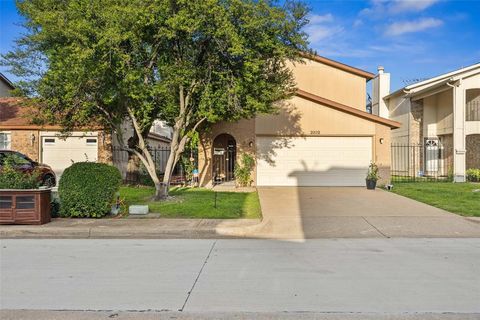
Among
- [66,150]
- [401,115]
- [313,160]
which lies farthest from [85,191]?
[401,115]

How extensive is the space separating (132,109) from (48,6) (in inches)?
147

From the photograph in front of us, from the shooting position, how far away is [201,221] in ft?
34.5

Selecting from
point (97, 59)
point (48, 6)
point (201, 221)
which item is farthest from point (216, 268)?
point (48, 6)

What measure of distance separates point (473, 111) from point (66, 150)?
72.3ft

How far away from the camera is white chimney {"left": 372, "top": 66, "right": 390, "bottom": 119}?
29875 mm

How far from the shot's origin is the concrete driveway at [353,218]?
9.70m

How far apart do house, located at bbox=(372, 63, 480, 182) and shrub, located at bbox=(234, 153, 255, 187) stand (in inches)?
423

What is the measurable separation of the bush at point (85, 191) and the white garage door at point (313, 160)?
9.42 m

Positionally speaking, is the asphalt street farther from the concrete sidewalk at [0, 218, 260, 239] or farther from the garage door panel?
the garage door panel

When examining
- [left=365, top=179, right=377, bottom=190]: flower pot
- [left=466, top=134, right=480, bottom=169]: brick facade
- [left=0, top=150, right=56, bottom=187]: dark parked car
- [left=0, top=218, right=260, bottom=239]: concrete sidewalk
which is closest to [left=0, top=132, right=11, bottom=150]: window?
[left=0, top=150, right=56, bottom=187]: dark parked car

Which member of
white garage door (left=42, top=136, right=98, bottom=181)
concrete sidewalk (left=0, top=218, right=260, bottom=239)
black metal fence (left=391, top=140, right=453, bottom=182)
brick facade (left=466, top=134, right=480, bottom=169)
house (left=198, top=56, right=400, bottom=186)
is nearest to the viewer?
concrete sidewalk (left=0, top=218, right=260, bottom=239)

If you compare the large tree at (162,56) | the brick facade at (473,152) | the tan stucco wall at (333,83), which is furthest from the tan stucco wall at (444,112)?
the large tree at (162,56)

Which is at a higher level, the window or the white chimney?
the white chimney

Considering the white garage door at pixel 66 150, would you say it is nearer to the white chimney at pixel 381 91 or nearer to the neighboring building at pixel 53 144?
the neighboring building at pixel 53 144
